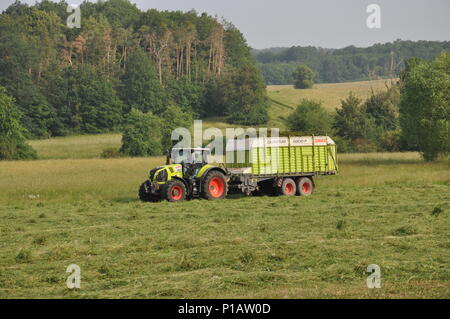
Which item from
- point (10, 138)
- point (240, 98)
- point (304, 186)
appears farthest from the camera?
point (240, 98)

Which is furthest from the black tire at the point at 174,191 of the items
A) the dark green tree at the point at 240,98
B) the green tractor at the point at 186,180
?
the dark green tree at the point at 240,98

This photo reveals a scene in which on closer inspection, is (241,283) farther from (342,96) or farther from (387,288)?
(342,96)

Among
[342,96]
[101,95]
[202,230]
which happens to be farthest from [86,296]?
[342,96]

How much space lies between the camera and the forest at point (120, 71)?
83.2 meters

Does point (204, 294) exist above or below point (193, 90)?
below

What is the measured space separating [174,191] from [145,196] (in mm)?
1331

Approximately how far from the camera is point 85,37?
9688 cm

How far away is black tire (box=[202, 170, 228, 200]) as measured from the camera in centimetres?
2486

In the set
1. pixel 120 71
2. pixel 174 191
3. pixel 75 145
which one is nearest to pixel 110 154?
pixel 75 145

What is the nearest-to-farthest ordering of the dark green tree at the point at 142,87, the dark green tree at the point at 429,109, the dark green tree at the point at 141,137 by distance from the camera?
the dark green tree at the point at 429,109
the dark green tree at the point at 141,137
the dark green tree at the point at 142,87

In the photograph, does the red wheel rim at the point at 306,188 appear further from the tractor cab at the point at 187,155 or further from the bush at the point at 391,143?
the bush at the point at 391,143

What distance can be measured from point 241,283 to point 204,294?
0.89m

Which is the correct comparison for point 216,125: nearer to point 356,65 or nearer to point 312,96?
point 312,96

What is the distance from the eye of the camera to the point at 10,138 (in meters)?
56.7
